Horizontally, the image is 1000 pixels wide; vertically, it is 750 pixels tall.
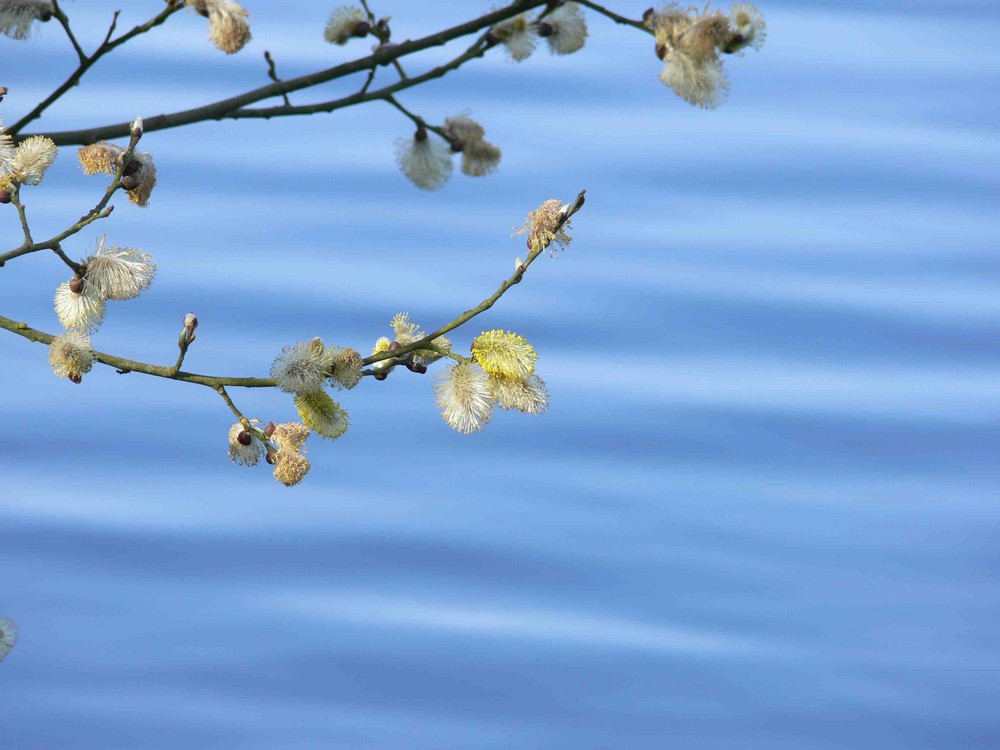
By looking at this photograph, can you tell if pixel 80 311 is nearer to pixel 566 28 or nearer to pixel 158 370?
pixel 158 370

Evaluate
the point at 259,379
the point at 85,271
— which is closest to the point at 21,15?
the point at 85,271

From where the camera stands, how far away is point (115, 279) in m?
0.80

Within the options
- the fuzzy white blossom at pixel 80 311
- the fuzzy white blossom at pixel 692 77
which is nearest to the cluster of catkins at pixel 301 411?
the fuzzy white blossom at pixel 80 311

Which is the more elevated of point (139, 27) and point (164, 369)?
point (139, 27)

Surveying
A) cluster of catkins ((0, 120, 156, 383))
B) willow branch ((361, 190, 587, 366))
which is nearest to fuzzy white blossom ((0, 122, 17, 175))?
cluster of catkins ((0, 120, 156, 383))

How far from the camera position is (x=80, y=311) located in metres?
0.82

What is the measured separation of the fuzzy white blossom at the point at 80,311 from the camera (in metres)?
0.81

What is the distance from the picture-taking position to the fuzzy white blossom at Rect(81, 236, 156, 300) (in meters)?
0.80

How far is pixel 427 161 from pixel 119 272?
0.19m

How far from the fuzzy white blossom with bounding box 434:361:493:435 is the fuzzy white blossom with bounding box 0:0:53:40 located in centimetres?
30

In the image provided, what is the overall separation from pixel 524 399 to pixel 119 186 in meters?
0.25

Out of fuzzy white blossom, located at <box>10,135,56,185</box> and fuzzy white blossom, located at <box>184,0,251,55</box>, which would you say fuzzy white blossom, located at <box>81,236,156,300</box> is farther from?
fuzzy white blossom, located at <box>184,0,251,55</box>

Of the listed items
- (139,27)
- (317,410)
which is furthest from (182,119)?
(317,410)

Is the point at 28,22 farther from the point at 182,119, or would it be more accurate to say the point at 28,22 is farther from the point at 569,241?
the point at 569,241
